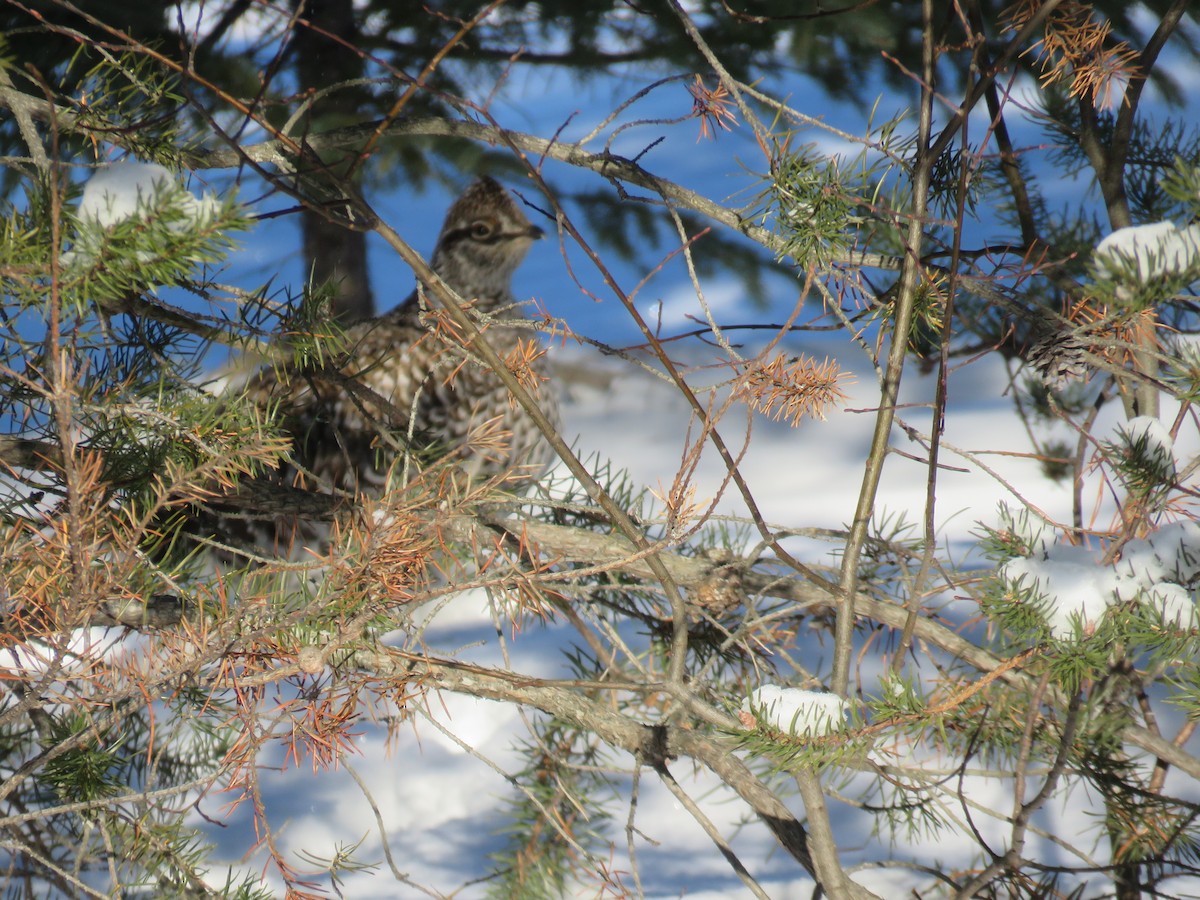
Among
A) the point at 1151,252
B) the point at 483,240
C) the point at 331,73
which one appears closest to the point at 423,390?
the point at 483,240

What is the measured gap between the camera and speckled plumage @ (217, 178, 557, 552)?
1.04m

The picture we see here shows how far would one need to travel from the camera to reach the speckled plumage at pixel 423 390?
1.04 metres

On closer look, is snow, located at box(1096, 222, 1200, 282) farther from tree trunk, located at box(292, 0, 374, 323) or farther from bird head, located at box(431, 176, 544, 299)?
tree trunk, located at box(292, 0, 374, 323)

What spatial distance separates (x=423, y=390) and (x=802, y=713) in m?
0.87

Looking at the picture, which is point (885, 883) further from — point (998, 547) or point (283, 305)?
point (283, 305)

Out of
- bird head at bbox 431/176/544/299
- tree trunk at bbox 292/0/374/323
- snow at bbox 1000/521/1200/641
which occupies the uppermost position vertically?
tree trunk at bbox 292/0/374/323

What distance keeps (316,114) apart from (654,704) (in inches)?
61.6

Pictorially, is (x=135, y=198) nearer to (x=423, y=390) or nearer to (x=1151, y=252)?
(x=1151, y=252)

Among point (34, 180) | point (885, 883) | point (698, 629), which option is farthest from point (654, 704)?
point (34, 180)

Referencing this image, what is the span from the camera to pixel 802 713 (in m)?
0.61

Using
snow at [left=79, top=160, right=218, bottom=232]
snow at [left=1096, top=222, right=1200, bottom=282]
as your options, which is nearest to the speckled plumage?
snow at [left=79, top=160, right=218, bottom=232]

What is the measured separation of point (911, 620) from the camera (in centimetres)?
71

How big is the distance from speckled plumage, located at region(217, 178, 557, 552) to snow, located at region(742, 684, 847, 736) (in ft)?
1.37

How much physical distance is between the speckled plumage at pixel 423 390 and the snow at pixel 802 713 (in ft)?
1.37
